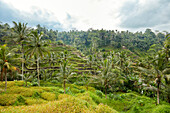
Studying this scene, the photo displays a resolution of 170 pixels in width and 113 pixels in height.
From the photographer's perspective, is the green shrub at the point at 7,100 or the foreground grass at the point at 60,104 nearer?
the foreground grass at the point at 60,104

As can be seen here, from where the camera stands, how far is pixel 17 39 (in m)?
20.0

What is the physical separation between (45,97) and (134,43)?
317 feet

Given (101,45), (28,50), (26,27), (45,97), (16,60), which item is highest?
(101,45)

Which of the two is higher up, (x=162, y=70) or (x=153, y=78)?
(x=162, y=70)

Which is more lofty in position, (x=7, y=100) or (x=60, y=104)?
(x=60, y=104)

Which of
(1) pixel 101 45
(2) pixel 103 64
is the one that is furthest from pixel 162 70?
(1) pixel 101 45

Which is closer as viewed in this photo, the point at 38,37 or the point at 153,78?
the point at 153,78

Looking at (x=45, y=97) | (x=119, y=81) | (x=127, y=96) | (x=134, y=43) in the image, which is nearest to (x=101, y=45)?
(x=134, y=43)

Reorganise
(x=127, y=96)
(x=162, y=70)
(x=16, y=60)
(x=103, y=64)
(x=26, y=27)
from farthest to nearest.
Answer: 1. (x=26, y=27)
2. (x=127, y=96)
3. (x=103, y=64)
4. (x=16, y=60)
5. (x=162, y=70)

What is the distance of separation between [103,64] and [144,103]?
8.44m

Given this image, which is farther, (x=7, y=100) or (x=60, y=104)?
(x=7, y=100)

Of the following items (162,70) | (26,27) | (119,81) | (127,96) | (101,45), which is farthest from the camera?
(101,45)

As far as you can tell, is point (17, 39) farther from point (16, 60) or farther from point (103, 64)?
point (103, 64)

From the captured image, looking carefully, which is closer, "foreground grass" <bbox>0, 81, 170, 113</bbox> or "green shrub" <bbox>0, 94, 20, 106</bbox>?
"foreground grass" <bbox>0, 81, 170, 113</bbox>
